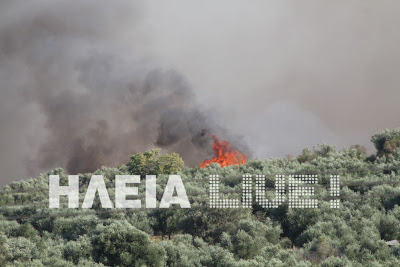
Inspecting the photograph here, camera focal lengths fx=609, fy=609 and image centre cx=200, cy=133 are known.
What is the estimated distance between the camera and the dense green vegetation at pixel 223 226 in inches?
1827

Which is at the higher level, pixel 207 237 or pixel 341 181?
pixel 341 181

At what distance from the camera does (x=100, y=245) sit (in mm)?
48000

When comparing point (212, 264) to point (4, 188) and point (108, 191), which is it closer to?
point (108, 191)

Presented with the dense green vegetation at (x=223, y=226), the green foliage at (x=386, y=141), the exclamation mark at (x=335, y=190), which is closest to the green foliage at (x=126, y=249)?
the dense green vegetation at (x=223, y=226)

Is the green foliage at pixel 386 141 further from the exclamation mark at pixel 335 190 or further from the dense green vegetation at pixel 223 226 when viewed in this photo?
the exclamation mark at pixel 335 190

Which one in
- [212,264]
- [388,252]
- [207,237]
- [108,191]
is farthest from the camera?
[108,191]

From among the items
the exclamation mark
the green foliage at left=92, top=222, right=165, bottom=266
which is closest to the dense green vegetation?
the green foliage at left=92, top=222, right=165, bottom=266

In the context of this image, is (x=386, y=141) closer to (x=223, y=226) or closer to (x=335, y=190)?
(x=335, y=190)

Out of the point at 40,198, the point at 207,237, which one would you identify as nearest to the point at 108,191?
the point at 40,198

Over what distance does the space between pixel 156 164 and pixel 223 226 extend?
118ft

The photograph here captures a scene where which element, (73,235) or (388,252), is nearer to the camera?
(388,252)

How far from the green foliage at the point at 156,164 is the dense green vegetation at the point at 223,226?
0.16 meters

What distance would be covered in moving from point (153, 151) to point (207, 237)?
37745 mm

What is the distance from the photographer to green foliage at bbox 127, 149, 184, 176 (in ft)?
305
